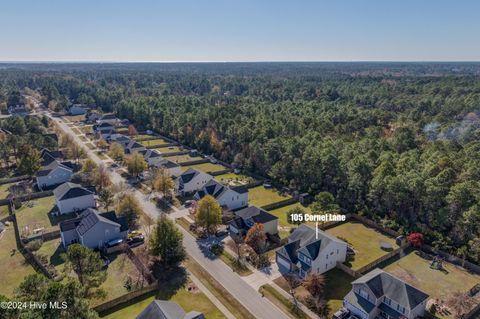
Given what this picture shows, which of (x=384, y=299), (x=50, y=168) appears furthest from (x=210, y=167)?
(x=384, y=299)

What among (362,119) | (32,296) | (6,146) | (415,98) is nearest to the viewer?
(32,296)

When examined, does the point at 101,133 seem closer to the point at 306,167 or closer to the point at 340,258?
the point at 306,167

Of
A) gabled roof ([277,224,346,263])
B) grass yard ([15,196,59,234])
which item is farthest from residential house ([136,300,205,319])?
grass yard ([15,196,59,234])

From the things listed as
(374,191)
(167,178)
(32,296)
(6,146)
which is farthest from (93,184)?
(374,191)

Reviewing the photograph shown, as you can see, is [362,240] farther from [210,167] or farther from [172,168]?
[210,167]

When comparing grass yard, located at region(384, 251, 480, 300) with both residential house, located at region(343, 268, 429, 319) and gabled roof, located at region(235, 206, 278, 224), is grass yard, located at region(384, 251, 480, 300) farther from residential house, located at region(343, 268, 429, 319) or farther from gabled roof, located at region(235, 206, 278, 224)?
gabled roof, located at region(235, 206, 278, 224)
